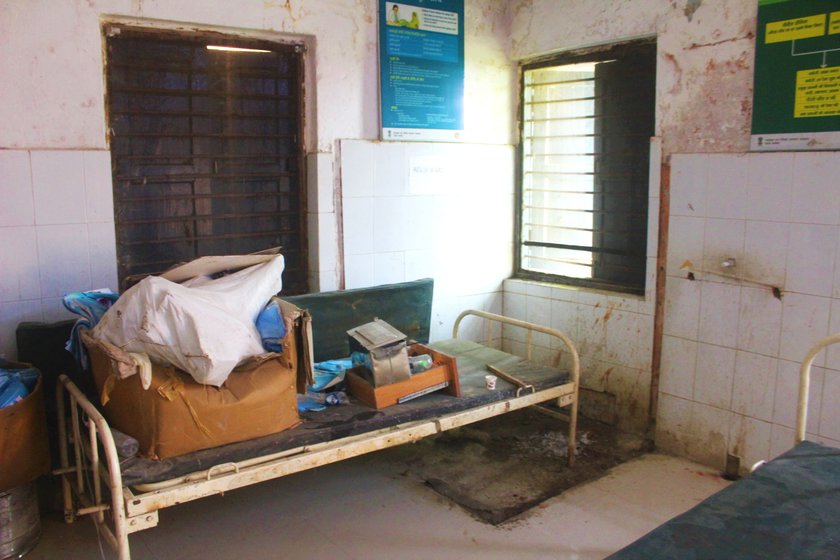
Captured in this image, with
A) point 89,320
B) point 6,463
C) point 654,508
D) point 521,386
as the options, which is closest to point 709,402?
point 654,508

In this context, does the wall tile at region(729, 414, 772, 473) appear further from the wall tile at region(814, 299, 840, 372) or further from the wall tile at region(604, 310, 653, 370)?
the wall tile at region(604, 310, 653, 370)

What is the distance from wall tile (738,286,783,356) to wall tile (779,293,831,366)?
0.03 meters

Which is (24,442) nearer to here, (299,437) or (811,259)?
(299,437)

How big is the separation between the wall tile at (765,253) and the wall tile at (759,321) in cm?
7

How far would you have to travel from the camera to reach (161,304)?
8.29ft

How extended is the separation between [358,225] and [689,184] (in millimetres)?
1844

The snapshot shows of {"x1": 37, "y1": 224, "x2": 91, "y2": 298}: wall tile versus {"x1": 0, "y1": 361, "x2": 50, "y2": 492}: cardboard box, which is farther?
{"x1": 37, "y1": 224, "x2": 91, "y2": 298}: wall tile

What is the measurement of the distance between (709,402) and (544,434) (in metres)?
0.95

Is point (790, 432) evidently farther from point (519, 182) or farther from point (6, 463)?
point (6, 463)

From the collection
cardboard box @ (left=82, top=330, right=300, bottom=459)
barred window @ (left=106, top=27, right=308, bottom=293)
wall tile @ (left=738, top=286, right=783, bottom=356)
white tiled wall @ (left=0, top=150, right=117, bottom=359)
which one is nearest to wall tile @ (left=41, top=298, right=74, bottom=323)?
white tiled wall @ (left=0, top=150, right=117, bottom=359)

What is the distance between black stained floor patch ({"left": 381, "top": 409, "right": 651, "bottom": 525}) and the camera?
3469 millimetres

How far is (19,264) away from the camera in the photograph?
124 inches

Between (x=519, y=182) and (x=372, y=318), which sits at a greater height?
(x=519, y=182)

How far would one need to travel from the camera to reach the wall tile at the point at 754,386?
351cm
